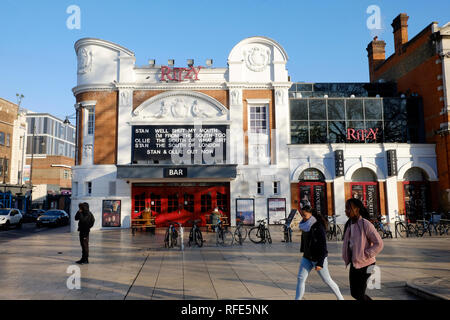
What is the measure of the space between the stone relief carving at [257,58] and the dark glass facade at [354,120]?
316 cm

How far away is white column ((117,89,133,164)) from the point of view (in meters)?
22.9

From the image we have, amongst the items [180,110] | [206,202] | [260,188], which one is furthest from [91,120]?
[260,188]

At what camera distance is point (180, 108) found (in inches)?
915

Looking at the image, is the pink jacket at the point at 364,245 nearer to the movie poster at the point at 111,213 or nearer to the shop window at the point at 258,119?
the shop window at the point at 258,119

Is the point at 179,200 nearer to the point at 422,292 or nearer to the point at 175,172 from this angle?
the point at 175,172

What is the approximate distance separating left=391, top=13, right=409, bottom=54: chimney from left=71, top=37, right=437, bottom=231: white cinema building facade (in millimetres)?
9248

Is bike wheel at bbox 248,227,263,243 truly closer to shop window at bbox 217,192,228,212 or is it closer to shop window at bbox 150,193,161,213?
shop window at bbox 217,192,228,212

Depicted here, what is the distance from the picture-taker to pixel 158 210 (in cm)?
2295

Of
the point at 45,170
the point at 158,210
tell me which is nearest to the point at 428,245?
the point at 158,210

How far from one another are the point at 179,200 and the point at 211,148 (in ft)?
13.3

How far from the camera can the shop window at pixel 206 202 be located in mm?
22984

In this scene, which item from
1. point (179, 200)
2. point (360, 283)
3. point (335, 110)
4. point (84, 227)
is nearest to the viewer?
point (360, 283)

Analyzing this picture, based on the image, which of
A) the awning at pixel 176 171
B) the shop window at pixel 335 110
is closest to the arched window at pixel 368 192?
the shop window at pixel 335 110
